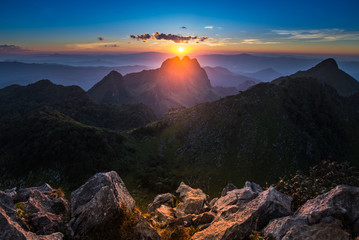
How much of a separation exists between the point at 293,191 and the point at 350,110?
149704 millimetres

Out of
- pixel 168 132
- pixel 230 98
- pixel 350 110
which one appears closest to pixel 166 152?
pixel 168 132

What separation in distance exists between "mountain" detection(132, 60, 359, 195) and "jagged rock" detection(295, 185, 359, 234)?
53232 mm

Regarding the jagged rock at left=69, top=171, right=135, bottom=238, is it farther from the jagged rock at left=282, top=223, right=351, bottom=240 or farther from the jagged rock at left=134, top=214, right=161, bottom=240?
the jagged rock at left=282, top=223, right=351, bottom=240

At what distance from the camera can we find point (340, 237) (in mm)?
9414

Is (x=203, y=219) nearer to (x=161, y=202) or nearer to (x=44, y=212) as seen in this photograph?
(x=161, y=202)

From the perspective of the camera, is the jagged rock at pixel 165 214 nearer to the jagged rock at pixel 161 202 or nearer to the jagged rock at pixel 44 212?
the jagged rock at pixel 161 202

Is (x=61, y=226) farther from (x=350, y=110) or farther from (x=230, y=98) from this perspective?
(x=350, y=110)

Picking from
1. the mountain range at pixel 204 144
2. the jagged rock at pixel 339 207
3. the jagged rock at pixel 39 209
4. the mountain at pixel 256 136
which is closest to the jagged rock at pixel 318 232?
the jagged rock at pixel 339 207

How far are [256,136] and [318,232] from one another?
71.5 metres

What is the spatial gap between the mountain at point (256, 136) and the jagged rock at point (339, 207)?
175 ft

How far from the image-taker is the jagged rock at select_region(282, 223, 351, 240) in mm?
9523

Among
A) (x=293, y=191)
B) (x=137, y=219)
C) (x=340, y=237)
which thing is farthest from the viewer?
(x=293, y=191)

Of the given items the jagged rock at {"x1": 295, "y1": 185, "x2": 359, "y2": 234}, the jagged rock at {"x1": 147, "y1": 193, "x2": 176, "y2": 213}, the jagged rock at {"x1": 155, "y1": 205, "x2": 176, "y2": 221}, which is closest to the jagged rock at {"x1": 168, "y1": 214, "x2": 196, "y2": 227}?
the jagged rock at {"x1": 155, "y1": 205, "x2": 176, "y2": 221}

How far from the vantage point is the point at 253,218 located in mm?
12836
